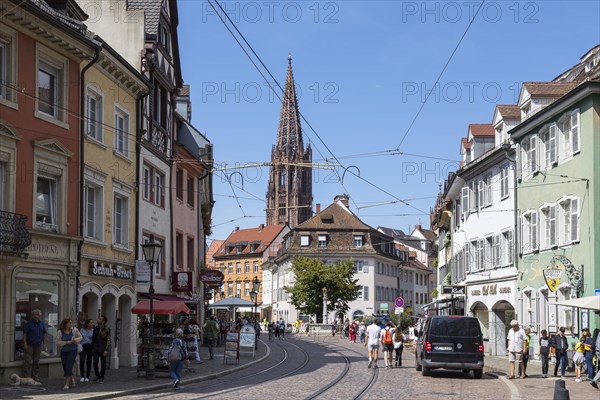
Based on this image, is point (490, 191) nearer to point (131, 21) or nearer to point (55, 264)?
point (131, 21)

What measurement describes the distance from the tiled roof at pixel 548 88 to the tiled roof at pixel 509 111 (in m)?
4.29

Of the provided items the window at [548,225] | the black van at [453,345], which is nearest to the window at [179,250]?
the black van at [453,345]

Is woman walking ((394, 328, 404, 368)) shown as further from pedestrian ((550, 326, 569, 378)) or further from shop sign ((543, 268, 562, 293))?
pedestrian ((550, 326, 569, 378))

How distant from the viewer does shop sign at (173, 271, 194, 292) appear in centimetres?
3703

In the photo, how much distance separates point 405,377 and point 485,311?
20.4 metres

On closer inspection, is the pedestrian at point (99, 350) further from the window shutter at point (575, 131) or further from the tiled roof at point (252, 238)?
the tiled roof at point (252, 238)

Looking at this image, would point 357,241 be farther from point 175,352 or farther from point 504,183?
point 175,352

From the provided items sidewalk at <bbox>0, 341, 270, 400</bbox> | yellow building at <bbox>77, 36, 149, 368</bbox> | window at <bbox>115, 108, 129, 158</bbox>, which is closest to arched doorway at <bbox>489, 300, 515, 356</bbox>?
sidewalk at <bbox>0, 341, 270, 400</bbox>

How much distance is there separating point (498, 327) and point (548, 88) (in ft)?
41.2

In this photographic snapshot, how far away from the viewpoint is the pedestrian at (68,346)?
856 inches

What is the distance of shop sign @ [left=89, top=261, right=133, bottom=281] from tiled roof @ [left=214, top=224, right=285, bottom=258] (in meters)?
104

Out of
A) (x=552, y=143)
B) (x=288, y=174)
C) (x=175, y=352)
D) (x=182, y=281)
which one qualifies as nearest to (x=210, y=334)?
(x=182, y=281)

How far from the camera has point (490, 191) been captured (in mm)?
43812

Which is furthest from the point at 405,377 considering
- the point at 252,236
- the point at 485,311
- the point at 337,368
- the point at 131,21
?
the point at 252,236
